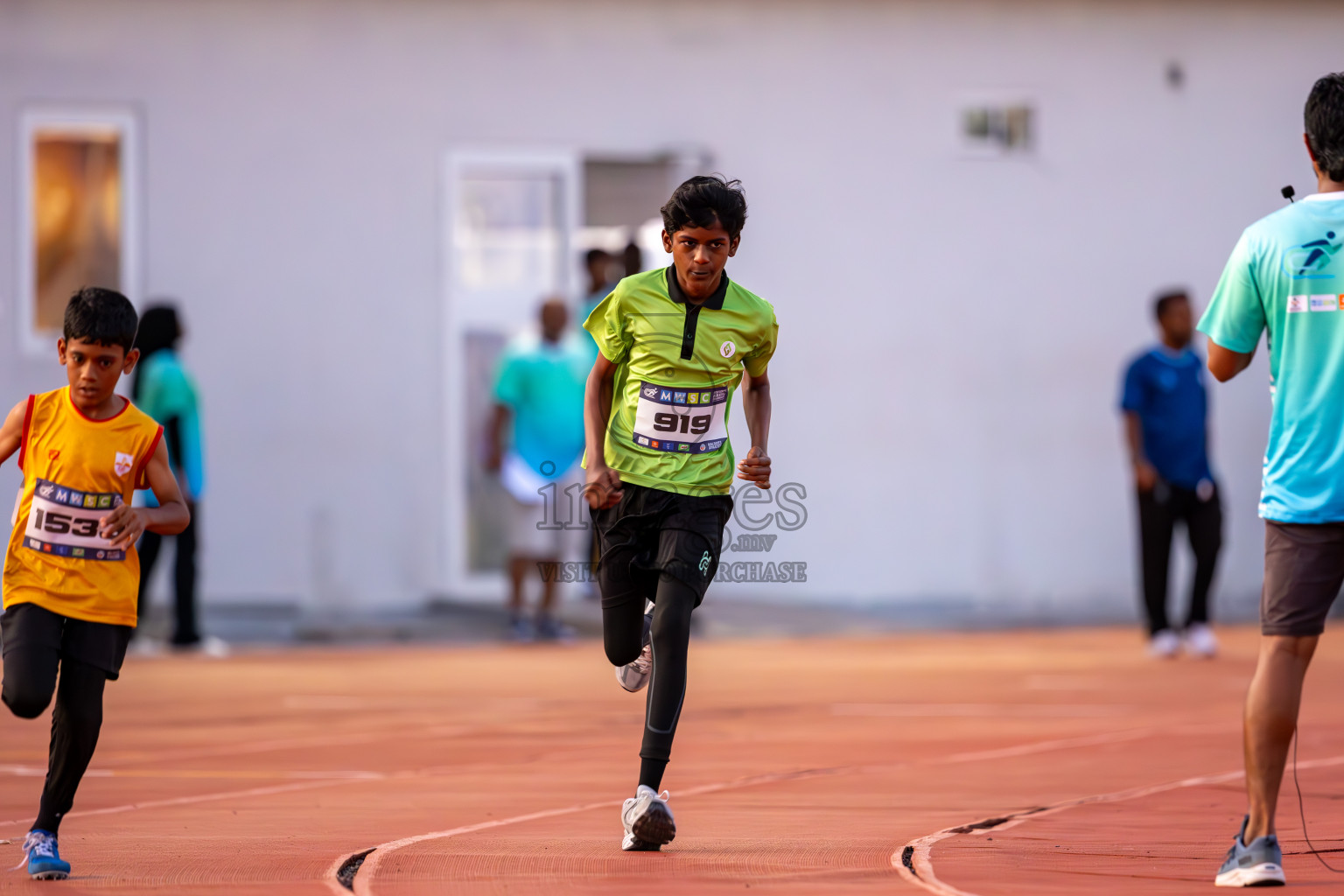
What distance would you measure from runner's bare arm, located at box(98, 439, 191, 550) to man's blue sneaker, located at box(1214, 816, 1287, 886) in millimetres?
2782

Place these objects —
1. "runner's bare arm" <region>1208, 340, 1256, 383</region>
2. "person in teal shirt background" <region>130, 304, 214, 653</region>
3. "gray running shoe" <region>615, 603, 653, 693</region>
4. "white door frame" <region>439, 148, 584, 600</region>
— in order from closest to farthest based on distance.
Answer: "runner's bare arm" <region>1208, 340, 1256, 383</region> < "gray running shoe" <region>615, 603, 653, 693</region> < "person in teal shirt background" <region>130, 304, 214, 653</region> < "white door frame" <region>439, 148, 584, 600</region>

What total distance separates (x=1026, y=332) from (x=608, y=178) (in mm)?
3526

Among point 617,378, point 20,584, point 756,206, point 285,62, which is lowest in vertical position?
point 20,584

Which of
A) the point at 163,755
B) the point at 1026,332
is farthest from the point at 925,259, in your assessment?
the point at 163,755

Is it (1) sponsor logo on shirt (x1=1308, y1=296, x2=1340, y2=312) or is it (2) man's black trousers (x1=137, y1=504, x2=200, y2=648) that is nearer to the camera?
(1) sponsor logo on shirt (x1=1308, y1=296, x2=1340, y2=312)

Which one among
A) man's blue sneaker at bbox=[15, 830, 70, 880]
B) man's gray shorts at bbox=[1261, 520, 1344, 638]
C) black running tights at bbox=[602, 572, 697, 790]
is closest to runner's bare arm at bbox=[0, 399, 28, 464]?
man's blue sneaker at bbox=[15, 830, 70, 880]

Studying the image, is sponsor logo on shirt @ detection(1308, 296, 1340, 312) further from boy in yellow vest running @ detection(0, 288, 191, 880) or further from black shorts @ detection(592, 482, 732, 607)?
boy in yellow vest running @ detection(0, 288, 191, 880)

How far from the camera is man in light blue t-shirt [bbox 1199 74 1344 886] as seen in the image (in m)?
4.72

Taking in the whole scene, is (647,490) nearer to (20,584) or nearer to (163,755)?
(20,584)

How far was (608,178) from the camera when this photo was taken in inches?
604

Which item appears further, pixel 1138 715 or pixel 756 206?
pixel 756 206

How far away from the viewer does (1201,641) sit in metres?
12.1

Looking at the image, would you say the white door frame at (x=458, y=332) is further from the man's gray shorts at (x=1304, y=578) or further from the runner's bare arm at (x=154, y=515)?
the man's gray shorts at (x=1304, y=578)

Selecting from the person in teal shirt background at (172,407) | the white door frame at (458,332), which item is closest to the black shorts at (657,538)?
the person in teal shirt background at (172,407)
